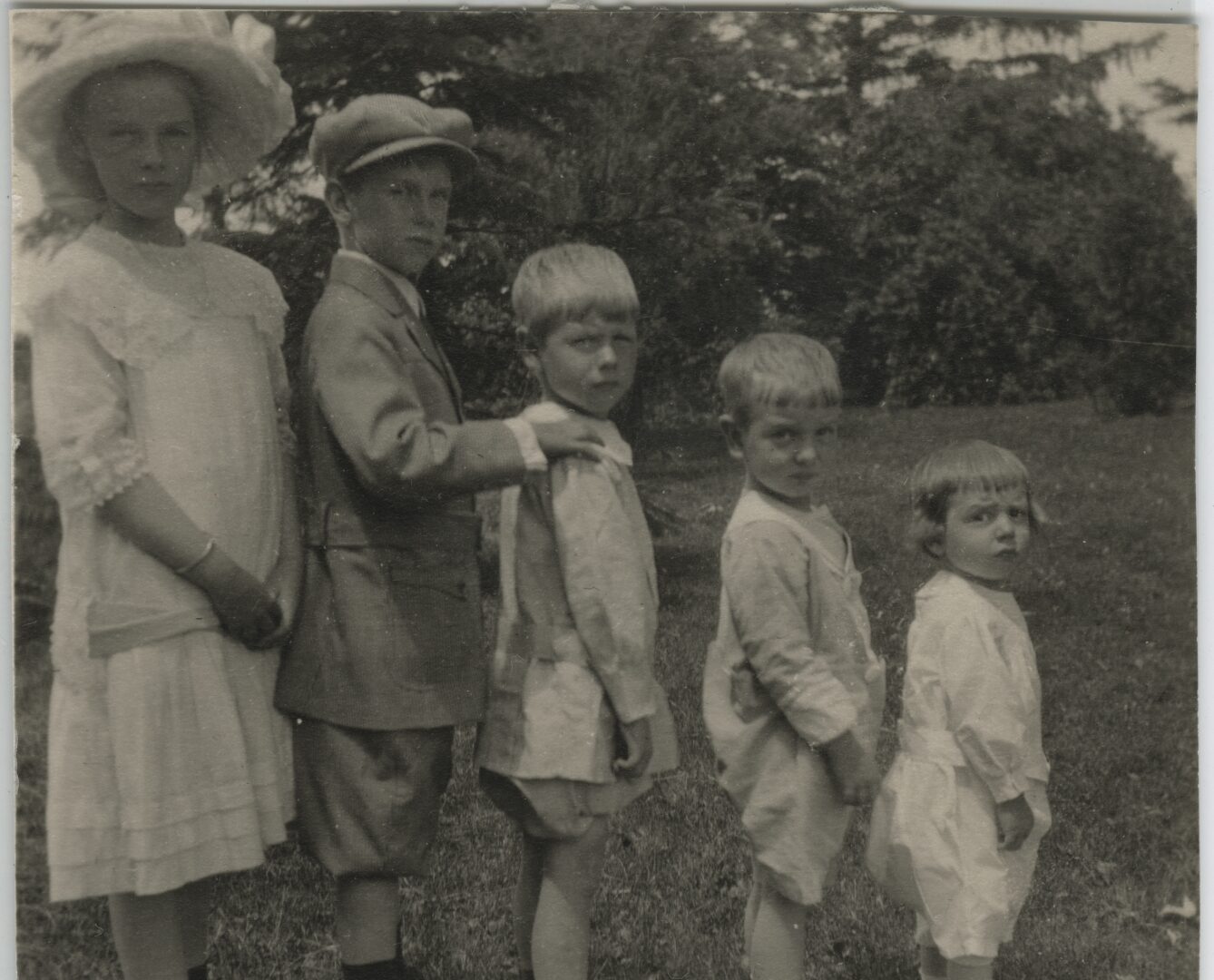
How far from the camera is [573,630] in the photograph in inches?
109

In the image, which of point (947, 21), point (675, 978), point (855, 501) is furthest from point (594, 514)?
point (855, 501)

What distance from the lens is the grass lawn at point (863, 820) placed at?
3393 mm

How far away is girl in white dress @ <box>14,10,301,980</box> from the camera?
2.63 meters

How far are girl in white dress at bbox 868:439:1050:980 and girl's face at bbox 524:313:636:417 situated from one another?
2.50 ft

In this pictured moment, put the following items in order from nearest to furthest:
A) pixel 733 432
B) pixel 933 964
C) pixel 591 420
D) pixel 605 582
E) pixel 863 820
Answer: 1. pixel 605 582
2. pixel 591 420
3. pixel 733 432
4. pixel 933 964
5. pixel 863 820

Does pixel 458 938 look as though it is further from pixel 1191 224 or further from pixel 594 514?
pixel 1191 224

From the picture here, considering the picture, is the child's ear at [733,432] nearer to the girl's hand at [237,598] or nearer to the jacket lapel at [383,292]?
the jacket lapel at [383,292]

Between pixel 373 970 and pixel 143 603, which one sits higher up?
pixel 143 603

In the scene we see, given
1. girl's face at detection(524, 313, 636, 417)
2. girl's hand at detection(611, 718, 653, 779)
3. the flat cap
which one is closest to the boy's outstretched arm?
girl's face at detection(524, 313, 636, 417)

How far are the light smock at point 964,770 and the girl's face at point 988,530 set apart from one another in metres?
0.05

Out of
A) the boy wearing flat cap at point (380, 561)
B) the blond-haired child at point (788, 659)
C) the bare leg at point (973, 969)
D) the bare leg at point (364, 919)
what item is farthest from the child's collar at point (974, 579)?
the bare leg at point (364, 919)

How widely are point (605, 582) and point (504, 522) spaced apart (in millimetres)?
Answer: 280

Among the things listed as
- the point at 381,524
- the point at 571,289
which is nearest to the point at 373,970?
the point at 381,524

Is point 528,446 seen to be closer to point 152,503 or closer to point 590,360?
point 590,360
